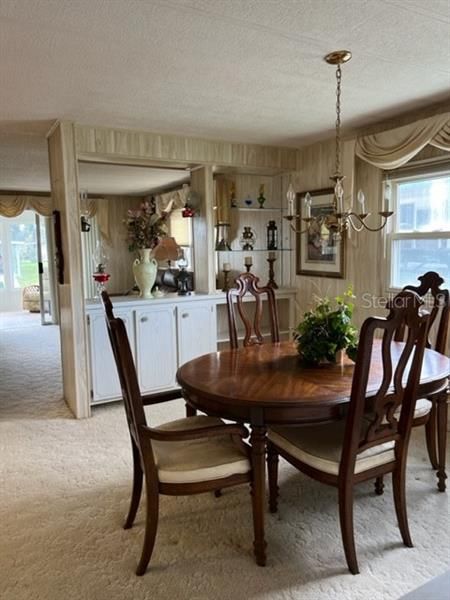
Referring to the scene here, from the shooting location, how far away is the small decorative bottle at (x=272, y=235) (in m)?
4.87

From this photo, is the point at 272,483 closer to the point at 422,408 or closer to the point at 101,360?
the point at 422,408

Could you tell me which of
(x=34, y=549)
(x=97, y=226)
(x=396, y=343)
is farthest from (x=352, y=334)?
(x=97, y=226)

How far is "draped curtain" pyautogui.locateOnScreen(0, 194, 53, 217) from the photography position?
24.7 feet

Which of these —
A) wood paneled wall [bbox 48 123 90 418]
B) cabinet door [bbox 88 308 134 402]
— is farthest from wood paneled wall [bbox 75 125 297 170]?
cabinet door [bbox 88 308 134 402]

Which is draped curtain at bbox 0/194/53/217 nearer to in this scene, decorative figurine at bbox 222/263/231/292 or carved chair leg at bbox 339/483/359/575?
decorative figurine at bbox 222/263/231/292

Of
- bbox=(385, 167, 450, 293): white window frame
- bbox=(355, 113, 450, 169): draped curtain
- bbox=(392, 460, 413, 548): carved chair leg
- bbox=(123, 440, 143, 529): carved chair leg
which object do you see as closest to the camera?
bbox=(392, 460, 413, 548): carved chair leg

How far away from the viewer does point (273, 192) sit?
489 centimetres

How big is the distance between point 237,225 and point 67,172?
1.87 meters

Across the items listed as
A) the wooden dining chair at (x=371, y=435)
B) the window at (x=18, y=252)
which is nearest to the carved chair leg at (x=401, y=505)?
the wooden dining chair at (x=371, y=435)

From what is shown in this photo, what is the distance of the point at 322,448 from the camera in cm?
203

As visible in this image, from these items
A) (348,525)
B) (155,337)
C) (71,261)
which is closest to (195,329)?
(155,337)

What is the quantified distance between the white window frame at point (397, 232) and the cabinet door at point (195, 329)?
166 centimetres

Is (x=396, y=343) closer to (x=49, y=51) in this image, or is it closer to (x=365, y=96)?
(x=365, y=96)

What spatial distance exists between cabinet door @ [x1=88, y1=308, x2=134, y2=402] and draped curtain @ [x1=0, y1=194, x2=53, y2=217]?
4.48 meters
